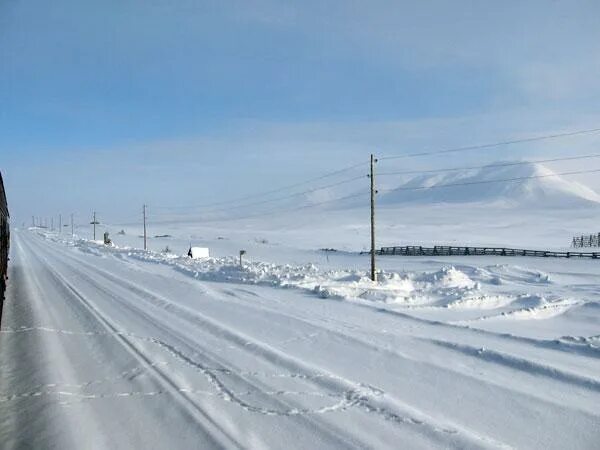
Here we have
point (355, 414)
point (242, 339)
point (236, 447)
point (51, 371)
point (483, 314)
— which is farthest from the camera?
point (483, 314)

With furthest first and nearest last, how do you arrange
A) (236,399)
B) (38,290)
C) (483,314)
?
(38,290)
(483,314)
(236,399)

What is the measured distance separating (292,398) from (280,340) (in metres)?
3.61

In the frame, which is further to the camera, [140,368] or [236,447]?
[140,368]

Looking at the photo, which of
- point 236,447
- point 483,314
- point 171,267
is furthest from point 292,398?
point 171,267

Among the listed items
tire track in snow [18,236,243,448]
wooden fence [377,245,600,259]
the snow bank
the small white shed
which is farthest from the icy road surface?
wooden fence [377,245,600,259]

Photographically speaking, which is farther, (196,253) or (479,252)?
(479,252)

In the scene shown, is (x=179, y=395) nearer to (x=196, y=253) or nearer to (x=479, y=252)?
(x=196, y=253)

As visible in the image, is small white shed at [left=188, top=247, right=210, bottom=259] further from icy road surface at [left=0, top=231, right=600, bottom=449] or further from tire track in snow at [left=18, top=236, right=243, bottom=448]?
icy road surface at [left=0, top=231, right=600, bottom=449]

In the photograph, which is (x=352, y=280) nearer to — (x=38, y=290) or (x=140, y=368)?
(x=38, y=290)

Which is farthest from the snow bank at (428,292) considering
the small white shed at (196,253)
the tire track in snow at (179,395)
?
the small white shed at (196,253)

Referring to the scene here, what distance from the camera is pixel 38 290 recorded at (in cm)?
1923

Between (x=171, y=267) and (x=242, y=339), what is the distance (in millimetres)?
21917

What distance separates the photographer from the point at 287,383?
759 centimetres

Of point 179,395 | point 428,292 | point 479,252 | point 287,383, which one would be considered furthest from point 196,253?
point 179,395
